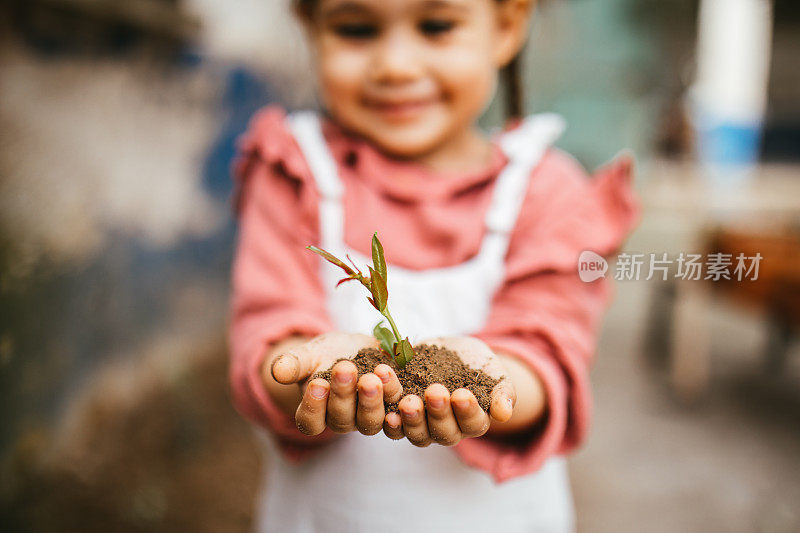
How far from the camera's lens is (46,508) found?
106cm

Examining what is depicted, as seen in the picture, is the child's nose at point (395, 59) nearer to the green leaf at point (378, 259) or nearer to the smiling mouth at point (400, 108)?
the smiling mouth at point (400, 108)

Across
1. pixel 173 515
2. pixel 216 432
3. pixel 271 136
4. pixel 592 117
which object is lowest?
pixel 173 515

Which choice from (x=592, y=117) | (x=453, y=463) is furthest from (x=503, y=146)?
(x=592, y=117)

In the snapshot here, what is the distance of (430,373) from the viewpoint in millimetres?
382

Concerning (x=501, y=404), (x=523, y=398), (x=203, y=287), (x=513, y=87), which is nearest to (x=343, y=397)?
(x=501, y=404)

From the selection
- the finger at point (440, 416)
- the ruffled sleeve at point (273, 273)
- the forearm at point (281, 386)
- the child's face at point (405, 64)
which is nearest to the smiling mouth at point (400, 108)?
the child's face at point (405, 64)

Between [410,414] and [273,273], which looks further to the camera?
[273,273]

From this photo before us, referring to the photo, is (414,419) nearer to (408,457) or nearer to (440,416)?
(440,416)

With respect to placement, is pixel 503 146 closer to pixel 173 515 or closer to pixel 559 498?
pixel 559 498

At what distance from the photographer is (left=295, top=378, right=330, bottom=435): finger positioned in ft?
1.18

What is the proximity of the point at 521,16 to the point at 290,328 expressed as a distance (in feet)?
1.69

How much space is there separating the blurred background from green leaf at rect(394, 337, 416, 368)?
0.61 metres

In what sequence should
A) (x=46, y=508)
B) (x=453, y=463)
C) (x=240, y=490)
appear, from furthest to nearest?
(x=240, y=490) → (x=46, y=508) → (x=453, y=463)

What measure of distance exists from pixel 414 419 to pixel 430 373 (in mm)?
36
